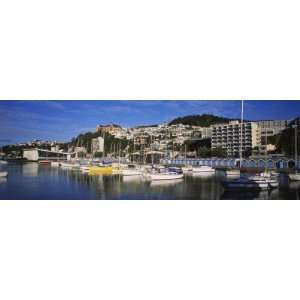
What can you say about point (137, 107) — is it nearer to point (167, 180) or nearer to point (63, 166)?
point (167, 180)

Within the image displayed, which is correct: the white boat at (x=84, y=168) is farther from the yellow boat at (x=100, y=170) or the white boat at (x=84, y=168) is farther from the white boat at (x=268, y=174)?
the white boat at (x=268, y=174)

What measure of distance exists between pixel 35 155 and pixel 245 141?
4.02 metres

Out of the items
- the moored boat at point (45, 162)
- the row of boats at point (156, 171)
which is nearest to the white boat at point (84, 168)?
the row of boats at point (156, 171)

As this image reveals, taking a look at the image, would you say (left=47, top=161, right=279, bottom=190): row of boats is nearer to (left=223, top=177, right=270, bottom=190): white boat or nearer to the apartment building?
(left=223, top=177, right=270, bottom=190): white boat

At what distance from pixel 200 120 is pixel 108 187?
6.73 ft

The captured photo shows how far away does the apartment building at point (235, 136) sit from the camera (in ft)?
22.7

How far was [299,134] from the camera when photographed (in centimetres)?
682

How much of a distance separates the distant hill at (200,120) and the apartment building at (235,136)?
0.48 feet

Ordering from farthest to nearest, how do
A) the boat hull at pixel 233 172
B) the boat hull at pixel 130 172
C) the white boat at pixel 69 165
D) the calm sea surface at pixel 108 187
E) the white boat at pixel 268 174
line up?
the white boat at pixel 69 165
the boat hull at pixel 130 172
the boat hull at pixel 233 172
the white boat at pixel 268 174
the calm sea surface at pixel 108 187

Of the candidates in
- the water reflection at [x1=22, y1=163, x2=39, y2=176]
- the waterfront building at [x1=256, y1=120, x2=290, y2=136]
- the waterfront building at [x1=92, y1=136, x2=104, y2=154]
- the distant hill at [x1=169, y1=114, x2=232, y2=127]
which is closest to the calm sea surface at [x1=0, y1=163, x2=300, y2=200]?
the water reflection at [x1=22, y1=163, x2=39, y2=176]

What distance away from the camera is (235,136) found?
23.4 ft

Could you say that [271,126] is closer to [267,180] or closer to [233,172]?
[267,180]

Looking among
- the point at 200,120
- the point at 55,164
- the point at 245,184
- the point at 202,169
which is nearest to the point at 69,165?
the point at 55,164
